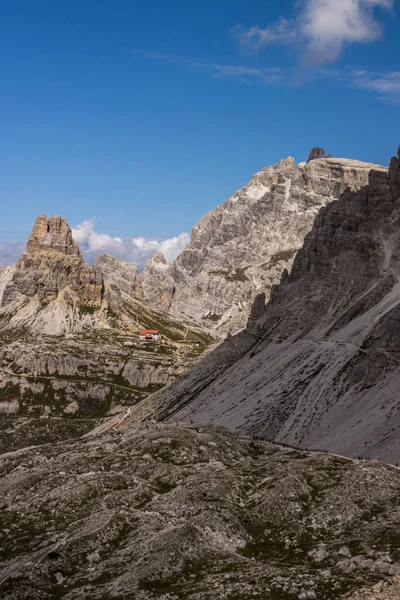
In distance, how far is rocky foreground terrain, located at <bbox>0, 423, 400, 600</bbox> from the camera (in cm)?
5438

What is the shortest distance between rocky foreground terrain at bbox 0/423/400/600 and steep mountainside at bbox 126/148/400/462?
16209 mm

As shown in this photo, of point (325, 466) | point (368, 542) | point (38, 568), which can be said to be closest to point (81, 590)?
point (38, 568)

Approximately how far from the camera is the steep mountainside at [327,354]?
113 metres

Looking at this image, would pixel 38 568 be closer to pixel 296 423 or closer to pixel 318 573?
pixel 318 573

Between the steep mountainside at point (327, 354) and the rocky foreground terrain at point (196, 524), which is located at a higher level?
the steep mountainside at point (327, 354)

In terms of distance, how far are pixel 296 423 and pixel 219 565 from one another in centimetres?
6118

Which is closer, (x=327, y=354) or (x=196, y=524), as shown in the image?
(x=196, y=524)

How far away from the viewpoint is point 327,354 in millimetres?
138500

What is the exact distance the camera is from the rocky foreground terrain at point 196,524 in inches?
2141

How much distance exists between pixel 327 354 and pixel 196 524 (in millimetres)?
76078

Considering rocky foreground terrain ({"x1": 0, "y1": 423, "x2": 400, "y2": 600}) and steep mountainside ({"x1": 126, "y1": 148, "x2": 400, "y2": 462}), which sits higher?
steep mountainside ({"x1": 126, "y1": 148, "x2": 400, "y2": 462})

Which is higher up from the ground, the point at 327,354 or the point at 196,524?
the point at 327,354

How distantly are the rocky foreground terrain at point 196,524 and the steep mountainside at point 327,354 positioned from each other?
53.2ft

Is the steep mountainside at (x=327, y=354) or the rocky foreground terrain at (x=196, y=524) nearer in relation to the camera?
the rocky foreground terrain at (x=196, y=524)
